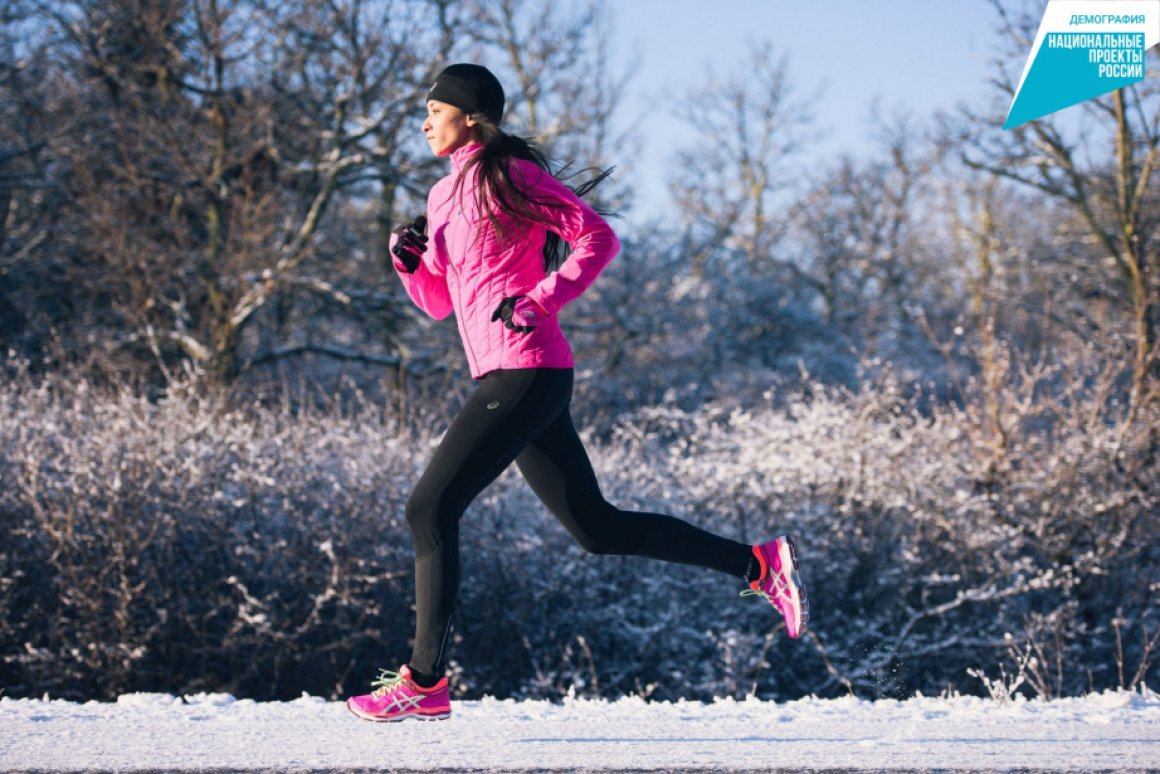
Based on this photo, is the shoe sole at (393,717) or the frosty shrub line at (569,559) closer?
the shoe sole at (393,717)

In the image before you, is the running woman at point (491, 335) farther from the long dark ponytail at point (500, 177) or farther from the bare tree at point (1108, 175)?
the bare tree at point (1108, 175)

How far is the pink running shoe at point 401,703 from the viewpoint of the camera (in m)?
2.94

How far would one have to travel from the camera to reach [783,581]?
336 cm

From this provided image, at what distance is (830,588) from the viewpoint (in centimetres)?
871

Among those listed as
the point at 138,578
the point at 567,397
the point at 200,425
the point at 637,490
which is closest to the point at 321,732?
the point at 567,397

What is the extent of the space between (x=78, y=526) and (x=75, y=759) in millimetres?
5348

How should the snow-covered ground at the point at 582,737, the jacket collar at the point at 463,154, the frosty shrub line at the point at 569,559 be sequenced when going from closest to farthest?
the snow-covered ground at the point at 582,737 < the jacket collar at the point at 463,154 < the frosty shrub line at the point at 569,559

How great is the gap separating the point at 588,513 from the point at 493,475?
0.33 m

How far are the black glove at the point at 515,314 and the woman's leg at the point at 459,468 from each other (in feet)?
0.41

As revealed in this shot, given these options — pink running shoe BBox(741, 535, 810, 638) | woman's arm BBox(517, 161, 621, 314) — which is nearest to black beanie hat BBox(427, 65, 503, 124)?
woman's arm BBox(517, 161, 621, 314)

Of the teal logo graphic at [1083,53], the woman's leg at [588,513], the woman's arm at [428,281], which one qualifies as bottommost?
the woman's leg at [588,513]

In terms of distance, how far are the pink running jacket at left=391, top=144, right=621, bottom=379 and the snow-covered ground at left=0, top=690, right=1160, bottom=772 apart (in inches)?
39.0

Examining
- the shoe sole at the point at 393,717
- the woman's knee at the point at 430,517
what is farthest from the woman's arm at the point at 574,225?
the shoe sole at the point at 393,717

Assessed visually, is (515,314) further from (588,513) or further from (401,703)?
(401,703)
